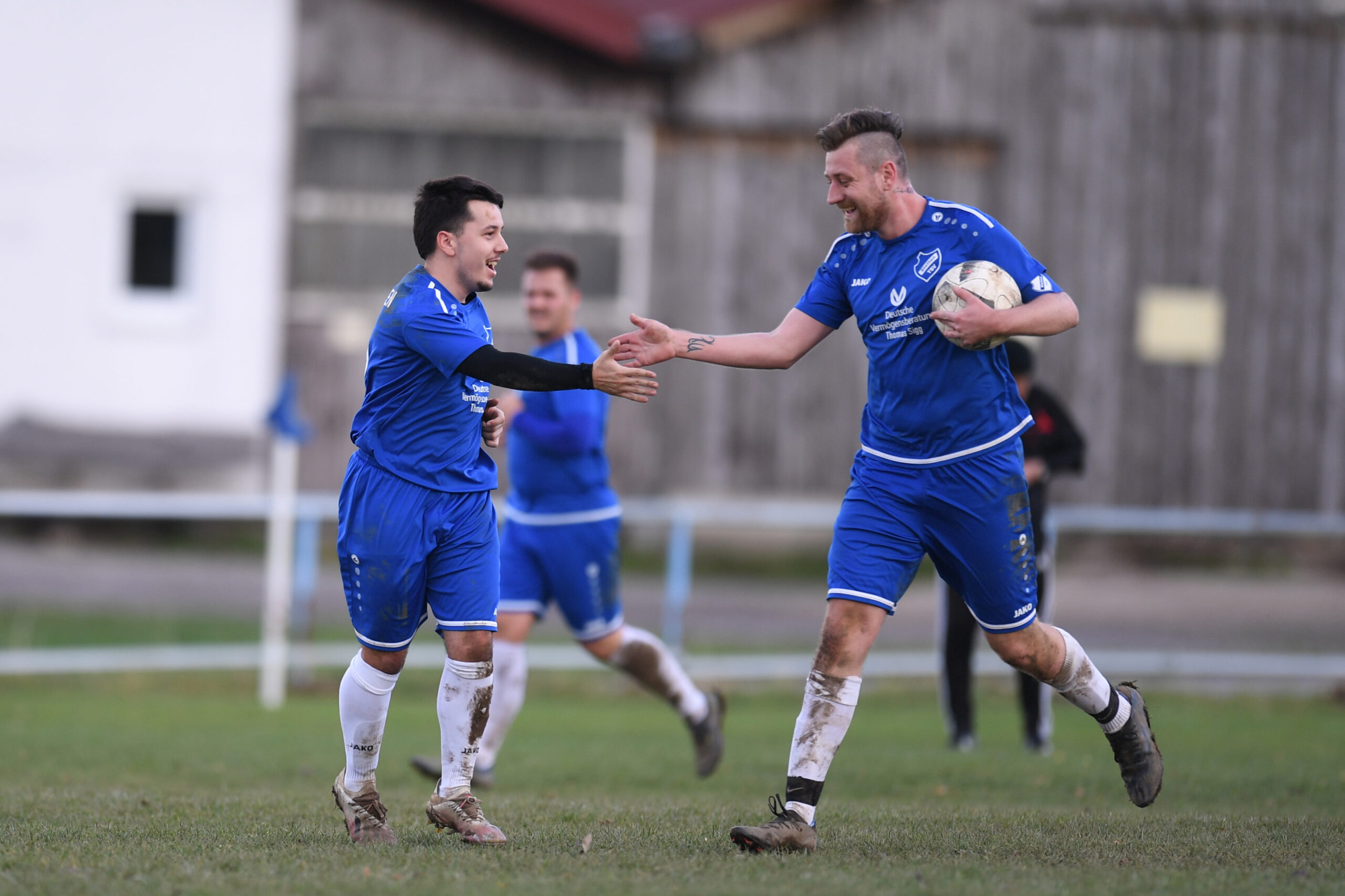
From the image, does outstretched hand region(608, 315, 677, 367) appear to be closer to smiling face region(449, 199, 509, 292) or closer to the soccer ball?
smiling face region(449, 199, 509, 292)

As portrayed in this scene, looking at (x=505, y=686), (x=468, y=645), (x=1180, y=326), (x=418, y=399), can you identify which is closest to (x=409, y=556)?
(x=468, y=645)

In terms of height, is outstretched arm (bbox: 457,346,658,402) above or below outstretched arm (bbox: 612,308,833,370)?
below

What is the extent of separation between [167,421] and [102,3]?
5.10 meters

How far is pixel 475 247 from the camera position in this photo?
560 centimetres

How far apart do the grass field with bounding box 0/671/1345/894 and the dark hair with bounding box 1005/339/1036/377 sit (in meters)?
2.25

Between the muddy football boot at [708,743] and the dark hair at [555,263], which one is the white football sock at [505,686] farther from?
the dark hair at [555,263]

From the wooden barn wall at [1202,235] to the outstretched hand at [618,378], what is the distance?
14482 millimetres

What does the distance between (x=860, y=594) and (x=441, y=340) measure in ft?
5.82

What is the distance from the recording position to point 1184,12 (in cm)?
1925

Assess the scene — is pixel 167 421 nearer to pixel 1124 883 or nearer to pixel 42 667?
pixel 42 667

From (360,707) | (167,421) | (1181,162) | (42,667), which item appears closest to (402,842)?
(360,707)

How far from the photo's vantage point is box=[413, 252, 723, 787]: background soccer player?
794 centimetres

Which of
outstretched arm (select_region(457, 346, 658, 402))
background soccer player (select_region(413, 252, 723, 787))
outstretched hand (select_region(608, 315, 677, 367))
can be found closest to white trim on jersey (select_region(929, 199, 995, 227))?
outstretched hand (select_region(608, 315, 677, 367))

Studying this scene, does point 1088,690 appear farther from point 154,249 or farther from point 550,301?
point 154,249
